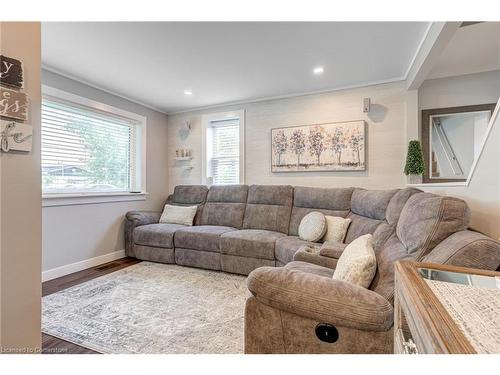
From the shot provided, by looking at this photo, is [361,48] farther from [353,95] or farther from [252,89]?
[252,89]

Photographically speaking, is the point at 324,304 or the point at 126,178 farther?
the point at 126,178

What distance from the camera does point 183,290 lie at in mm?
2486

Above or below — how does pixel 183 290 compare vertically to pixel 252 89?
below

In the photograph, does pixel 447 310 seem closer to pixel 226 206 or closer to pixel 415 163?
pixel 415 163

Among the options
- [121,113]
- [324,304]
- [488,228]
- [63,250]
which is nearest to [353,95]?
[488,228]

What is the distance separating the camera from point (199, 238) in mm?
3135

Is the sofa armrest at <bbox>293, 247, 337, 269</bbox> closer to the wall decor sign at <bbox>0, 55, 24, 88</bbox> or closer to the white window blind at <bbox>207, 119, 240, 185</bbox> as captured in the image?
the wall decor sign at <bbox>0, 55, 24, 88</bbox>

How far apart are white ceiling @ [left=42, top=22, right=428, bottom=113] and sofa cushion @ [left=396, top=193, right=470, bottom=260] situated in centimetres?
157

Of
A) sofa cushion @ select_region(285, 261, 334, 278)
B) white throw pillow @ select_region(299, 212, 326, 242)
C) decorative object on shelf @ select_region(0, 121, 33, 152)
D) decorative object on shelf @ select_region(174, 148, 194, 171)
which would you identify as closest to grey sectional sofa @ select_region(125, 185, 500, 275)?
white throw pillow @ select_region(299, 212, 326, 242)

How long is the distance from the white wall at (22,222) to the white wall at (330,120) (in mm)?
2933

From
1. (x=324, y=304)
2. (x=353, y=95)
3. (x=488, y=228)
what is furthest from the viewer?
(x=353, y=95)

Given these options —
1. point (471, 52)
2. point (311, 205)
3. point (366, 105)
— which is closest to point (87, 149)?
point (311, 205)
